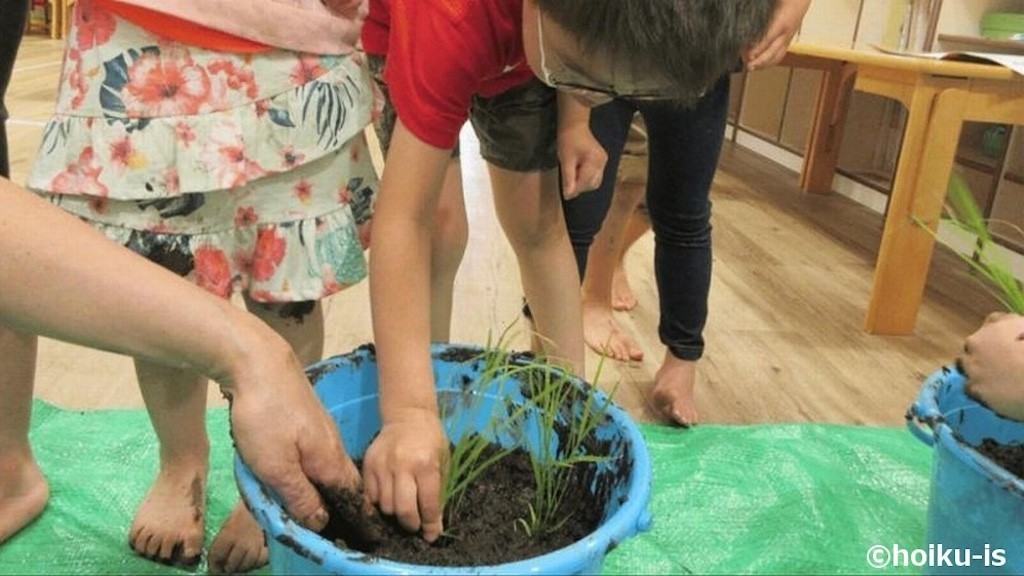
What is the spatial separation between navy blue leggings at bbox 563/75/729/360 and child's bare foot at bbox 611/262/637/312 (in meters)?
0.41

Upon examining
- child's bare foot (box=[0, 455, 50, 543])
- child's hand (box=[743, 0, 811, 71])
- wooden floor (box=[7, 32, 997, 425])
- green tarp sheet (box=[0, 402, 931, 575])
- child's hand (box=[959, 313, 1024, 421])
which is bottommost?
wooden floor (box=[7, 32, 997, 425])

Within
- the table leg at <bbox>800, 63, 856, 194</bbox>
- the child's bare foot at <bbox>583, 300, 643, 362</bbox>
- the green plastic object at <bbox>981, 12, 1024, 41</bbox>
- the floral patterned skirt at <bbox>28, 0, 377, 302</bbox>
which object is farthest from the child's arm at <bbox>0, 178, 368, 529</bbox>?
the table leg at <bbox>800, 63, 856, 194</bbox>

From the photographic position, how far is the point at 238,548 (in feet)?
2.88

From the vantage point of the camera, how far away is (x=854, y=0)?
275cm

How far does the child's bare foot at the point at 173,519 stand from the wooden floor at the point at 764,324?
1.09 feet

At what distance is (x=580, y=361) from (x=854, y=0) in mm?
2189

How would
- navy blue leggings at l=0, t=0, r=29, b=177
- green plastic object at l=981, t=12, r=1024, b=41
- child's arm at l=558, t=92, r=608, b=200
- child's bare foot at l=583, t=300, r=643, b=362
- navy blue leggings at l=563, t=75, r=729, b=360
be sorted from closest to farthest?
navy blue leggings at l=0, t=0, r=29, b=177 < child's arm at l=558, t=92, r=608, b=200 < navy blue leggings at l=563, t=75, r=729, b=360 < child's bare foot at l=583, t=300, r=643, b=362 < green plastic object at l=981, t=12, r=1024, b=41

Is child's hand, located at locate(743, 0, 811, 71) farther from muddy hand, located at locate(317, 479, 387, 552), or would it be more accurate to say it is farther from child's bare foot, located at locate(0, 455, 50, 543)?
child's bare foot, located at locate(0, 455, 50, 543)

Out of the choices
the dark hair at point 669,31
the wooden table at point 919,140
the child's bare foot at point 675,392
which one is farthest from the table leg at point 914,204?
the dark hair at point 669,31

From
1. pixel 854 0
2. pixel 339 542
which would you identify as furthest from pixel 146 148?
pixel 854 0

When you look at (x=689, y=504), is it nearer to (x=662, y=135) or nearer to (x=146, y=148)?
(x=662, y=135)

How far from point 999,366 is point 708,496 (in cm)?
39

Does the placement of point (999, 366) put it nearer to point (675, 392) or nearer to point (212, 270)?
point (675, 392)

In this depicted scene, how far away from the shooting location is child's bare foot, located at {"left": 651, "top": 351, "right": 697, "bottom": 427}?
4.16 feet
